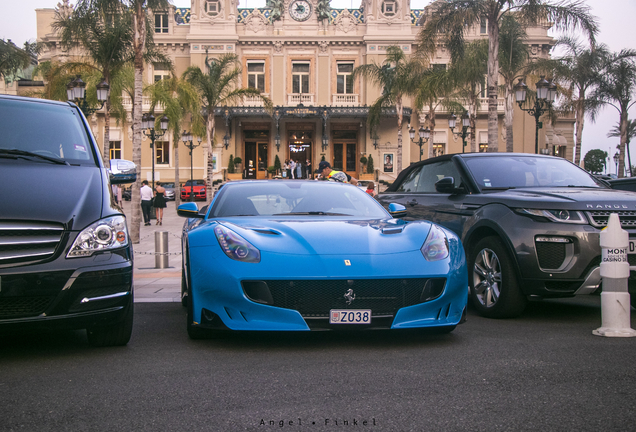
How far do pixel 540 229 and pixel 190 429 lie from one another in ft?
12.0

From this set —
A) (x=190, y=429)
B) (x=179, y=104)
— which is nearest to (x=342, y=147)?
→ (x=179, y=104)

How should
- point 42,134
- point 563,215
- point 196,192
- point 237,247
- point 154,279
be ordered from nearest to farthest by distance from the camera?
point 237,247 < point 42,134 < point 563,215 < point 154,279 < point 196,192

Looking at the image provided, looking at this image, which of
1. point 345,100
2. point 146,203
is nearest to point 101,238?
Result: point 146,203

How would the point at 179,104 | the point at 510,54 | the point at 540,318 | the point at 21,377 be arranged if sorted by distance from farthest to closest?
1. the point at 179,104
2. the point at 510,54
3. the point at 540,318
4. the point at 21,377

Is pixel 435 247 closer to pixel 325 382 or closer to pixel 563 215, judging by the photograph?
pixel 563 215

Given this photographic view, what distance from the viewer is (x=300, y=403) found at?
10.2 feet

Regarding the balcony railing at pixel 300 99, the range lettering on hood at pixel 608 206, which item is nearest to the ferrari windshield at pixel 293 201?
the range lettering on hood at pixel 608 206

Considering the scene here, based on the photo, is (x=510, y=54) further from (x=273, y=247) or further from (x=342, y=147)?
(x=273, y=247)

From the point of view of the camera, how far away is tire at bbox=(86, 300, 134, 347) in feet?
14.2

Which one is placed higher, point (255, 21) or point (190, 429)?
point (255, 21)

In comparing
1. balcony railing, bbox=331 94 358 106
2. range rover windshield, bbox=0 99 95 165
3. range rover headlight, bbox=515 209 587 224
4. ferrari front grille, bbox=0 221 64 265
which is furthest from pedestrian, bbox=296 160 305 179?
ferrari front grille, bbox=0 221 64 265

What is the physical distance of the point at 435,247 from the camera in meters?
4.57

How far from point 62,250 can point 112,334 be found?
2.73ft

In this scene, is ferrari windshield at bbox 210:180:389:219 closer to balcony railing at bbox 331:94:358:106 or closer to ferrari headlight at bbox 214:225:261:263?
ferrari headlight at bbox 214:225:261:263
